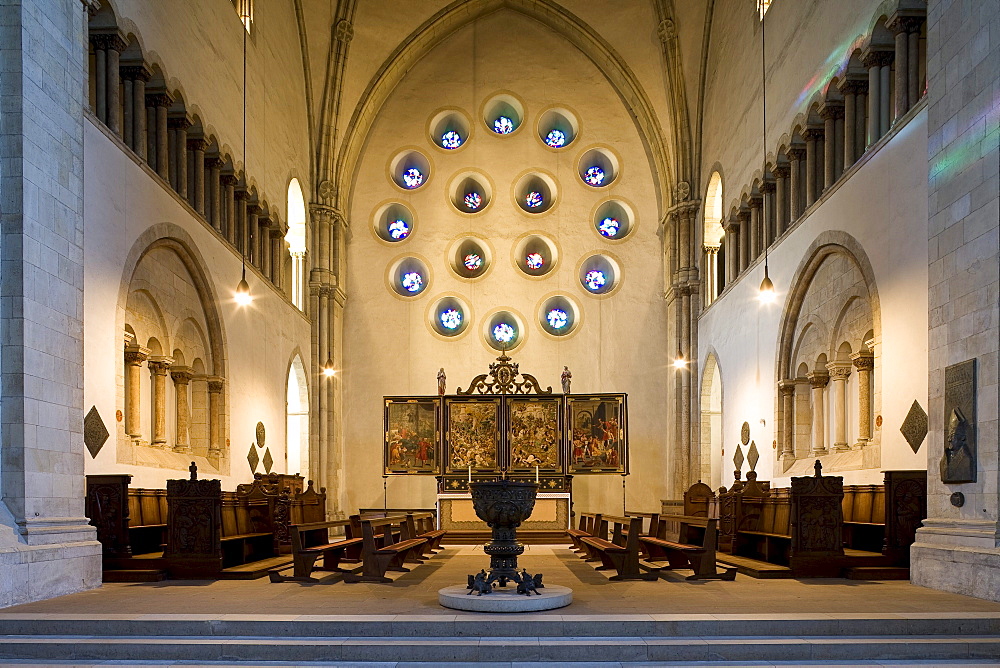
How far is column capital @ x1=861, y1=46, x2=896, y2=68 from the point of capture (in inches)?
574

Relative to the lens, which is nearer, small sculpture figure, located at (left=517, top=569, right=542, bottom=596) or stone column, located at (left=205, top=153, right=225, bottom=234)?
small sculpture figure, located at (left=517, top=569, right=542, bottom=596)

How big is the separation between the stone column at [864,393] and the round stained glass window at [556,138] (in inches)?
615

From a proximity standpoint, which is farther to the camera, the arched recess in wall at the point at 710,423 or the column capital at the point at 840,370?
the arched recess in wall at the point at 710,423

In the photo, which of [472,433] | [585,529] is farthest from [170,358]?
[585,529]

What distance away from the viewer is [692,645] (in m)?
7.88

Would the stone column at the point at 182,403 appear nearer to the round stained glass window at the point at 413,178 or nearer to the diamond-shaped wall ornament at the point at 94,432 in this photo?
the diamond-shaped wall ornament at the point at 94,432

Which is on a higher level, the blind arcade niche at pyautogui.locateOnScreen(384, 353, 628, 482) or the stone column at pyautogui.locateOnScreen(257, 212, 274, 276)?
the stone column at pyautogui.locateOnScreen(257, 212, 274, 276)

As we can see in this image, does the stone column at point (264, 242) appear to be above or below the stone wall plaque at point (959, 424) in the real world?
above

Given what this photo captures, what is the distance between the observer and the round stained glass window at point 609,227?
95.0 feet

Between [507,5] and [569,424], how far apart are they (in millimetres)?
13179

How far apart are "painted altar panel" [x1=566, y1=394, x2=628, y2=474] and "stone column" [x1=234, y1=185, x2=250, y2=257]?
8383mm

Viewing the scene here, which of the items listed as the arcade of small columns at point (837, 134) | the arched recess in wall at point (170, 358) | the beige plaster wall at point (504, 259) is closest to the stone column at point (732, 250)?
the arcade of small columns at point (837, 134)

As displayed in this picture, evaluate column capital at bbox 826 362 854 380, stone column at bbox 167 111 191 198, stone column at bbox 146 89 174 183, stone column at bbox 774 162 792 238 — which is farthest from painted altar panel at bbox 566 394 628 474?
stone column at bbox 146 89 174 183

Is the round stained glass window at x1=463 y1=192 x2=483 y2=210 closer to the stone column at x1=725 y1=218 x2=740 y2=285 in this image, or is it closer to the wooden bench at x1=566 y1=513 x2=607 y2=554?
the stone column at x1=725 y1=218 x2=740 y2=285
